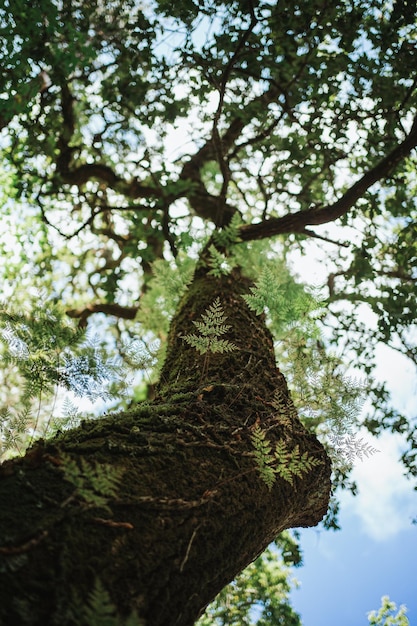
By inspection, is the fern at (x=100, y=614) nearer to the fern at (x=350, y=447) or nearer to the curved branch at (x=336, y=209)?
the fern at (x=350, y=447)

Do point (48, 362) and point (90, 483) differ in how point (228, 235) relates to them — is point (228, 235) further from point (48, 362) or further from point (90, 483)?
point (90, 483)

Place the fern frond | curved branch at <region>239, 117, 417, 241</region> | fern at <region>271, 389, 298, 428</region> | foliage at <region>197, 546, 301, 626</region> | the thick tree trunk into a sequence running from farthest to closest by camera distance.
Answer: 1. foliage at <region>197, 546, 301, 626</region>
2. curved branch at <region>239, 117, 417, 241</region>
3. fern at <region>271, 389, 298, 428</region>
4. the fern frond
5. the thick tree trunk

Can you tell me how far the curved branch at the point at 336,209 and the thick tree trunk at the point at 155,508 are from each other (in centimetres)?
186

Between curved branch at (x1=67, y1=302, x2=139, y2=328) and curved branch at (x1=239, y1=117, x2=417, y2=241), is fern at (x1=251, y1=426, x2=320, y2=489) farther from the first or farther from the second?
curved branch at (x1=67, y1=302, x2=139, y2=328)

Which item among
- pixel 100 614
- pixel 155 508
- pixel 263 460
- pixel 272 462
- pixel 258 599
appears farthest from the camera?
pixel 258 599

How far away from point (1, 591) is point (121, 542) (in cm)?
33

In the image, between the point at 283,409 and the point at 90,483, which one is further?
the point at 283,409

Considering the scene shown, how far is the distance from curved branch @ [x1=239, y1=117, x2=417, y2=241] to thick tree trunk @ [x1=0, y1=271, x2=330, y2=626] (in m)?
1.86

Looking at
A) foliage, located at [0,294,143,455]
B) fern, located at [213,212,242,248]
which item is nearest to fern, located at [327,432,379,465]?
foliage, located at [0,294,143,455]

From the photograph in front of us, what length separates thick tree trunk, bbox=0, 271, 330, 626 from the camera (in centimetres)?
116

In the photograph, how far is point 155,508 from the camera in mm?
1459

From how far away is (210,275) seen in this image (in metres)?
3.86

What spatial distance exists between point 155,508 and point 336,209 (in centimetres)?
293

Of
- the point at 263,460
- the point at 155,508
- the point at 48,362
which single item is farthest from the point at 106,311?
the point at 155,508
